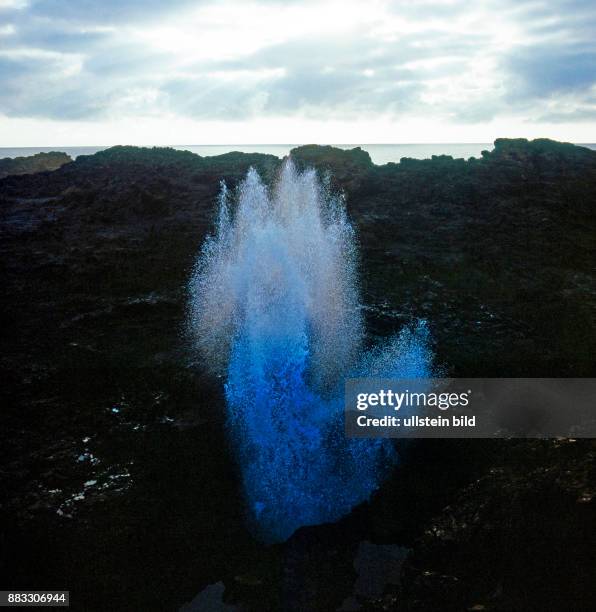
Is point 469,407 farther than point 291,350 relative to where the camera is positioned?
No

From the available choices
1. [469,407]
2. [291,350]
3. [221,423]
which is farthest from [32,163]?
[469,407]

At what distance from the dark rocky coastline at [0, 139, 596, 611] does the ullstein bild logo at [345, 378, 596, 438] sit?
0.42 m

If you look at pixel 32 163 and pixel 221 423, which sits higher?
pixel 32 163

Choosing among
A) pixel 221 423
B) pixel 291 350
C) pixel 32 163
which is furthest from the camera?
pixel 32 163

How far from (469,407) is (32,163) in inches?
1366

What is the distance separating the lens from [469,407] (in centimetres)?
1224

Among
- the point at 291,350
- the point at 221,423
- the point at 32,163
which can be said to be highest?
the point at 32,163

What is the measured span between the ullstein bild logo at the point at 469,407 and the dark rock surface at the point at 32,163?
29.3 m

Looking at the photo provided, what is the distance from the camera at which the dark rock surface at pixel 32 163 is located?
110 feet

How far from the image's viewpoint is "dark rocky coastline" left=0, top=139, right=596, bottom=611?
8.88 m

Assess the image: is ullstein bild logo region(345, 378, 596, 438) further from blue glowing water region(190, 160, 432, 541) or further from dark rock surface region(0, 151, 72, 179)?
dark rock surface region(0, 151, 72, 179)

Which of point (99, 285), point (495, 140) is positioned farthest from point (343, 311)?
point (495, 140)

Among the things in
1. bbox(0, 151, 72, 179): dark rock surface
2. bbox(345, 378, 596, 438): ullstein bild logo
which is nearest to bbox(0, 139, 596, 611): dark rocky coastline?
bbox(345, 378, 596, 438): ullstein bild logo

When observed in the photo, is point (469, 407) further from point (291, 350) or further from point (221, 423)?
point (221, 423)
